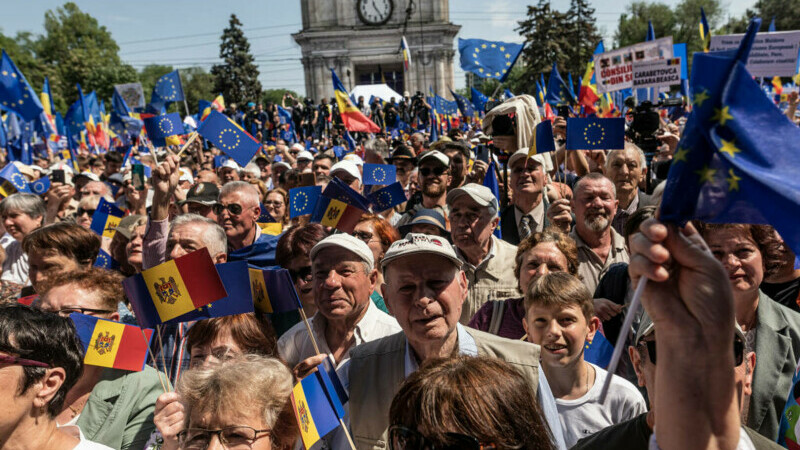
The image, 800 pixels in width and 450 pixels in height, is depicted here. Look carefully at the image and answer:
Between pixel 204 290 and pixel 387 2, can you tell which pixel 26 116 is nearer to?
pixel 204 290

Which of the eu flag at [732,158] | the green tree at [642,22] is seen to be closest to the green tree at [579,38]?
the green tree at [642,22]

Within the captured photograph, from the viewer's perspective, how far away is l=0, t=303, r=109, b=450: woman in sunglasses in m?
2.46

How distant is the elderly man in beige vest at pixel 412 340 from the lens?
2.80 meters

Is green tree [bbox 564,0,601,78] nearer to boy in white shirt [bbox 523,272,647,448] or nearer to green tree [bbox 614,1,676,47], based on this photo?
green tree [bbox 614,1,676,47]

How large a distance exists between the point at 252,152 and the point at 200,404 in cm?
419

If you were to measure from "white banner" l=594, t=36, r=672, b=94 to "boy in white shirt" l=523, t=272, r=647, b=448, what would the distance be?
7.84 metres

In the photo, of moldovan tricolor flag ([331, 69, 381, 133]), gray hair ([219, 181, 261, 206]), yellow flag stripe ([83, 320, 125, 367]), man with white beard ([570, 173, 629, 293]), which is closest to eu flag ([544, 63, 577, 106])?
moldovan tricolor flag ([331, 69, 381, 133])

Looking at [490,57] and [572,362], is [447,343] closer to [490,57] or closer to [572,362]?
[572,362]

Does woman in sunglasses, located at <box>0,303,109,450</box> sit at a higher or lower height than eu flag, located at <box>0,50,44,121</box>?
lower

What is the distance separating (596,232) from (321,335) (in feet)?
6.69

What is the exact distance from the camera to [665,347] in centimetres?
155

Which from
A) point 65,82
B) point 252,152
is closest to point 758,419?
point 252,152

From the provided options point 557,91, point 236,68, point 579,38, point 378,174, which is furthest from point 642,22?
point 378,174

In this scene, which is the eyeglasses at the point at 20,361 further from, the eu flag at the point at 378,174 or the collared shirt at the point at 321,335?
the eu flag at the point at 378,174
